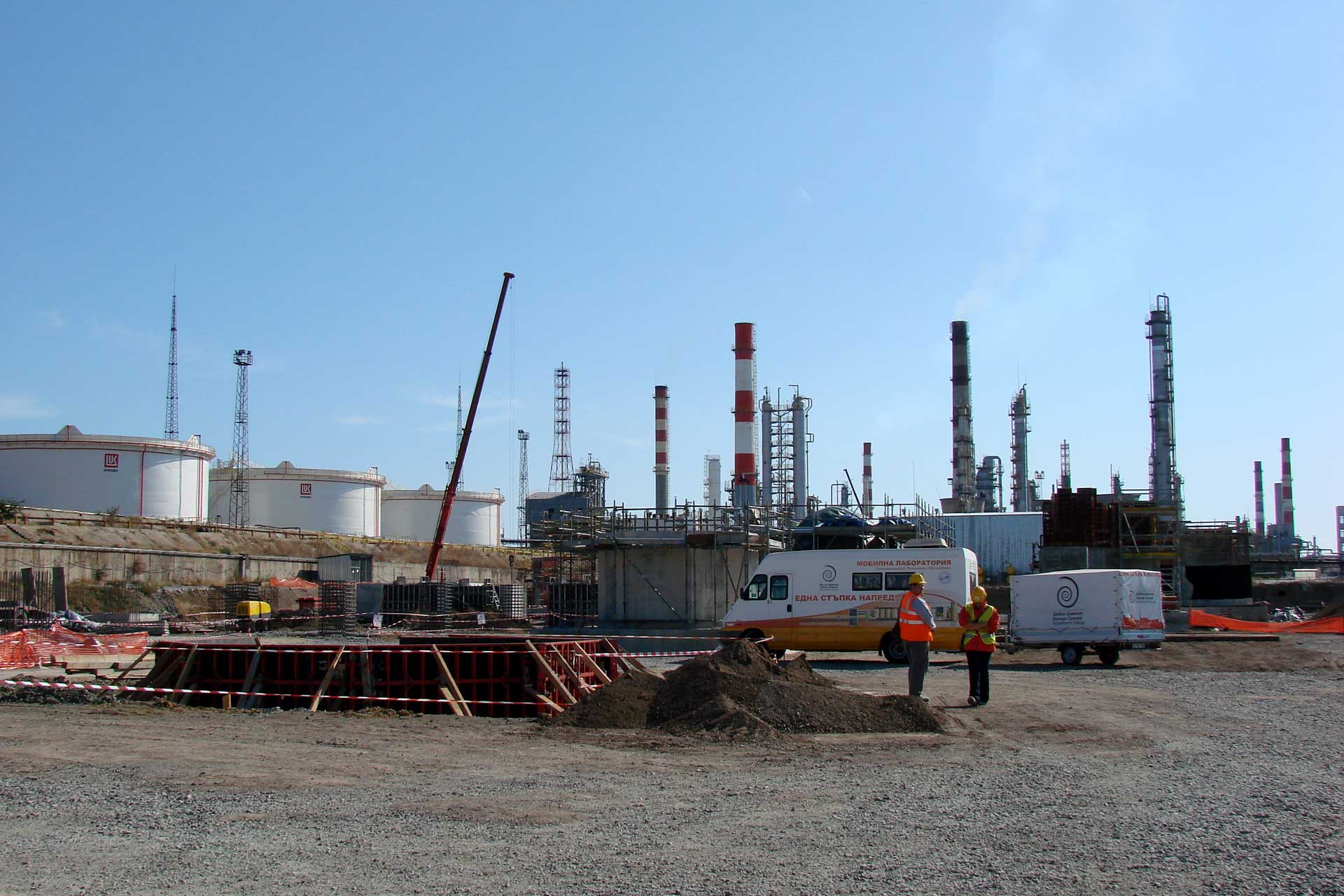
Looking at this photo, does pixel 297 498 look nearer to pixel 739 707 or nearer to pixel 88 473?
pixel 88 473

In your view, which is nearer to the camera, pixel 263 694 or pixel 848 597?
pixel 263 694

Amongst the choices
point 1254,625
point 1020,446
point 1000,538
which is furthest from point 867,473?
point 1254,625

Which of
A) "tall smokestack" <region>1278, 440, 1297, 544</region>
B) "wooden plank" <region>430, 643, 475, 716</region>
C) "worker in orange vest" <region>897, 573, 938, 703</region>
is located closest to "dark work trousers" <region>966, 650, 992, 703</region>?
"worker in orange vest" <region>897, 573, 938, 703</region>

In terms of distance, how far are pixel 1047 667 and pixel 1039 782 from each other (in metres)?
13.6

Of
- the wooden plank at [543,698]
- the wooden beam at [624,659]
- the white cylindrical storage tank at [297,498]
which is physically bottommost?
the wooden plank at [543,698]

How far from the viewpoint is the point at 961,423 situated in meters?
63.2

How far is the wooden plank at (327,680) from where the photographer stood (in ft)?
42.8

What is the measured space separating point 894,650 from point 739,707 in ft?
36.6

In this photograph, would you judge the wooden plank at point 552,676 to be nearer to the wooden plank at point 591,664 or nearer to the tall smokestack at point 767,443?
the wooden plank at point 591,664

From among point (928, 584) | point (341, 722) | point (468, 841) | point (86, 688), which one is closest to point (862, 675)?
point (928, 584)

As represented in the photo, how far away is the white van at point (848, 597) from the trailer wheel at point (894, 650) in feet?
0.05

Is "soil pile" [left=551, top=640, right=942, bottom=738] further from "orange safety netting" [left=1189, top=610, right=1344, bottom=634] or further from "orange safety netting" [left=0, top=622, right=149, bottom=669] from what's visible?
"orange safety netting" [left=1189, top=610, right=1344, bottom=634]

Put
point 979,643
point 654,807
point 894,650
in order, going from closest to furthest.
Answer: point 654,807, point 979,643, point 894,650

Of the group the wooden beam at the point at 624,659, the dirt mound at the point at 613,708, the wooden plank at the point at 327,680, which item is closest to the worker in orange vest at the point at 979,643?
the dirt mound at the point at 613,708
